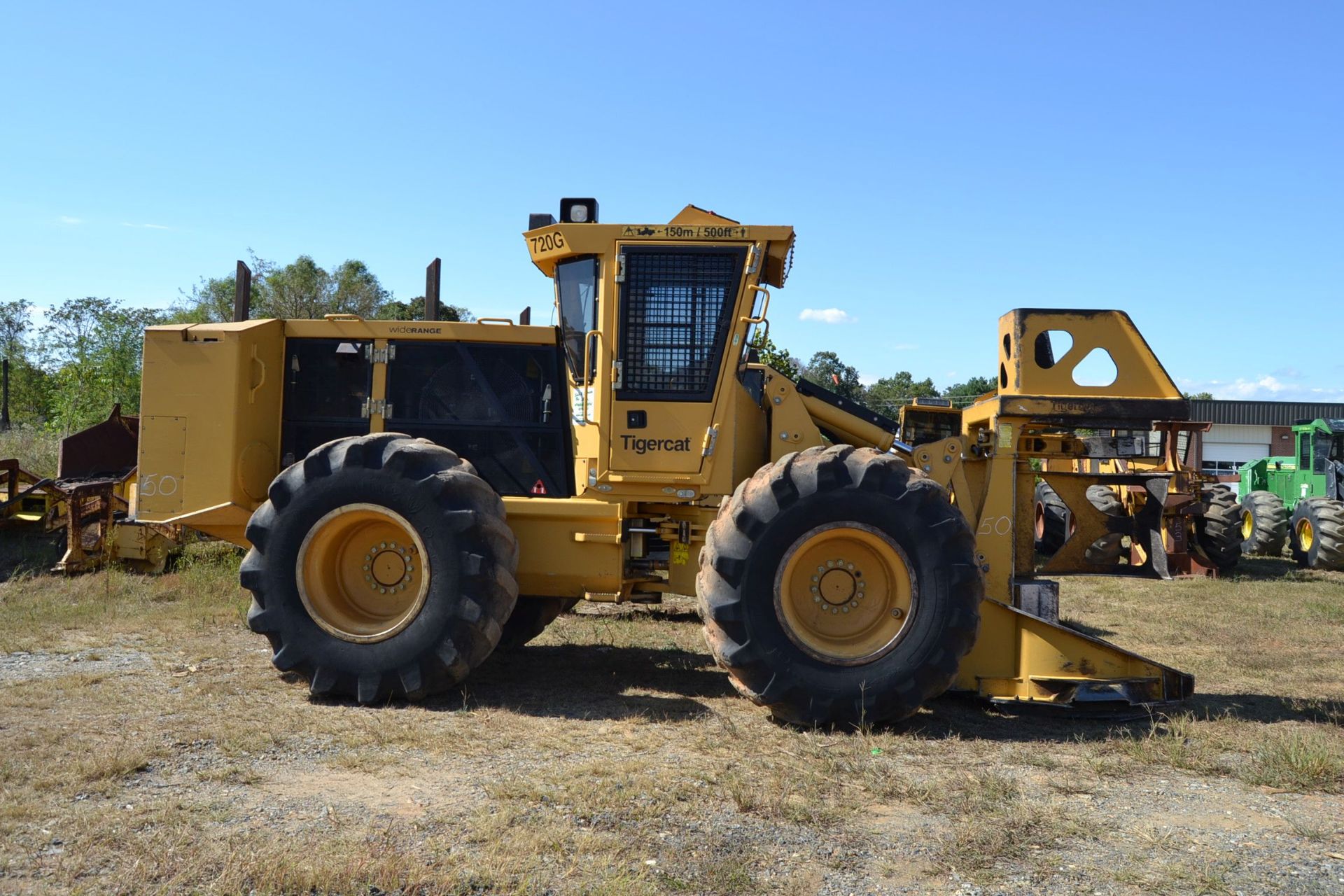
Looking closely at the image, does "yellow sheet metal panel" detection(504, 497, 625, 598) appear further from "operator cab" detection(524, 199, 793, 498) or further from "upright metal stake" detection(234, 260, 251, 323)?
"upright metal stake" detection(234, 260, 251, 323)

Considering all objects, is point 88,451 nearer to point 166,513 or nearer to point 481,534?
point 166,513

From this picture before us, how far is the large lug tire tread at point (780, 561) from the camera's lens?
6.26 meters

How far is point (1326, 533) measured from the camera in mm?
17531

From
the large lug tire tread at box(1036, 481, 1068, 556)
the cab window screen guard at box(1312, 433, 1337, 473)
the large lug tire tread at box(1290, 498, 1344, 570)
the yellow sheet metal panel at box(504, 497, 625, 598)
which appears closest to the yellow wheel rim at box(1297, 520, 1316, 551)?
the large lug tire tread at box(1290, 498, 1344, 570)

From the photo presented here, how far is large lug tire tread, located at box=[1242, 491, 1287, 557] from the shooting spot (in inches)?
755

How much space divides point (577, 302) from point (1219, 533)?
12.8 metres

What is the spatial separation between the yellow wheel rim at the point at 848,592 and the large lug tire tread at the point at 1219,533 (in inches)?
453

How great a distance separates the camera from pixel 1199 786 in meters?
5.39

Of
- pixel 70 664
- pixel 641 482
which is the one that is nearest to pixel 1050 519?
pixel 641 482

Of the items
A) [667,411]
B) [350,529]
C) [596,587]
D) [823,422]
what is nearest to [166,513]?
[350,529]

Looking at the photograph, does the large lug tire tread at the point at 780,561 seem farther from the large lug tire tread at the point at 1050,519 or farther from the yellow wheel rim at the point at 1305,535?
the yellow wheel rim at the point at 1305,535

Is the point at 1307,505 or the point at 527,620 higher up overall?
the point at 1307,505

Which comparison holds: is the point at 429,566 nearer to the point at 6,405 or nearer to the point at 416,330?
the point at 416,330

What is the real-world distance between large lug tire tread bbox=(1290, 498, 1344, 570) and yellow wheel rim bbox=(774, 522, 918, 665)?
14472 millimetres
